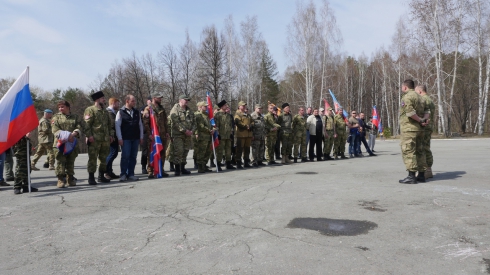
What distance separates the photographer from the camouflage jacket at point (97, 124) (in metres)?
8.37

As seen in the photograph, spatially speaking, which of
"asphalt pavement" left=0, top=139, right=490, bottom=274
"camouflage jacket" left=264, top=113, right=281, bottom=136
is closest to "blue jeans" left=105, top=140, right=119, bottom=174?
"asphalt pavement" left=0, top=139, right=490, bottom=274

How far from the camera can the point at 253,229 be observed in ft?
15.3

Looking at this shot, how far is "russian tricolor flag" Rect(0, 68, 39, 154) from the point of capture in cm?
698

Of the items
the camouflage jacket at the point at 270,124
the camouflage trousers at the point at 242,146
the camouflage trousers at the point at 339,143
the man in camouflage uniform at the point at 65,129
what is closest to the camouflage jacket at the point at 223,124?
the camouflage trousers at the point at 242,146

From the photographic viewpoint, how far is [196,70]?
1645 inches

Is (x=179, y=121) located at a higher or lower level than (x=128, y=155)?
higher

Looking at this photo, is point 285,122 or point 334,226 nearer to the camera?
point 334,226

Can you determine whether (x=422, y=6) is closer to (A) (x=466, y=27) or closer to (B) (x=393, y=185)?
(A) (x=466, y=27)

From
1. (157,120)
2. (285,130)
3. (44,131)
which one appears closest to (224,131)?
(157,120)

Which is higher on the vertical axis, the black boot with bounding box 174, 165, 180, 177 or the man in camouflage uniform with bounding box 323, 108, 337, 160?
the man in camouflage uniform with bounding box 323, 108, 337, 160

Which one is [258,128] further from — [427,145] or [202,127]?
[427,145]

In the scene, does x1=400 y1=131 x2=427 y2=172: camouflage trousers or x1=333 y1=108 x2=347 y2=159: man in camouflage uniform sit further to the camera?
x1=333 y1=108 x2=347 y2=159: man in camouflage uniform

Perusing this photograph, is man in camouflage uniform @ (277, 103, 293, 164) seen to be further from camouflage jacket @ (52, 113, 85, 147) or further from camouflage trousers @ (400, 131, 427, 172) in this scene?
camouflage jacket @ (52, 113, 85, 147)

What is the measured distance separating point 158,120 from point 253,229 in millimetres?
6320
